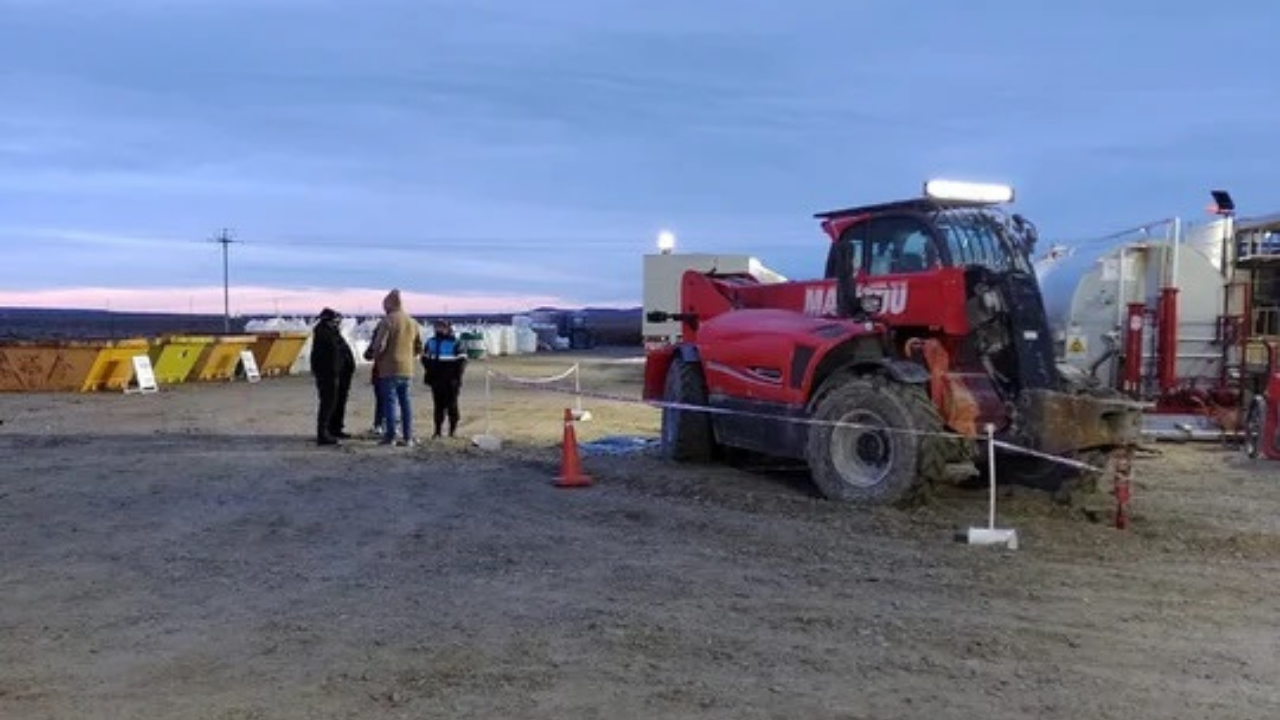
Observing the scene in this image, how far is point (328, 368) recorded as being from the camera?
16.2 m

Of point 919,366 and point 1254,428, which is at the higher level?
point 919,366

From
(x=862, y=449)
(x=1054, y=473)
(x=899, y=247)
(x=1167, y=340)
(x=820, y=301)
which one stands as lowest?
(x=1054, y=473)

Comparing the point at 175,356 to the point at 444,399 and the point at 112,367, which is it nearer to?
the point at 112,367

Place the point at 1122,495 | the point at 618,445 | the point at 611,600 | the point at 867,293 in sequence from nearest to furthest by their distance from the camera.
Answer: the point at 611,600 < the point at 1122,495 < the point at 867,293 < the point at 618,445

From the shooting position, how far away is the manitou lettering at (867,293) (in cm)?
1107

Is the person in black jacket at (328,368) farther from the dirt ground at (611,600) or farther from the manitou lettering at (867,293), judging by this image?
the manitou lettering at (867,293)

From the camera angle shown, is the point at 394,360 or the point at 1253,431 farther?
the point at 394,360

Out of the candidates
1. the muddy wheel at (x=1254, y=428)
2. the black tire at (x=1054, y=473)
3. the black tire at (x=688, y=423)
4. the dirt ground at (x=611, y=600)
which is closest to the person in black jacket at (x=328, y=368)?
the dirt ground at (x=611, y=600)

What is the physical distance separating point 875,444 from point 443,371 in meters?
7.64

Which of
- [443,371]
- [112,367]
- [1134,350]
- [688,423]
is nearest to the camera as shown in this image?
[688,423]

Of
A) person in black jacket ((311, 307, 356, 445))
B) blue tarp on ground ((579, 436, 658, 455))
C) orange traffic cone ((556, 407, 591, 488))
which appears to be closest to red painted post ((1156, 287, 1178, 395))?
blue tarp on ground ((579, 436, 658, 455))

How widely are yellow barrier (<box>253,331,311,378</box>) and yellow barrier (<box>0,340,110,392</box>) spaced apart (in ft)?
24.1

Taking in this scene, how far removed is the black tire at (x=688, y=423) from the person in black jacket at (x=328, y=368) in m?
4.82

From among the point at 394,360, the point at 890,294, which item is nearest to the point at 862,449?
the point at 890,294
